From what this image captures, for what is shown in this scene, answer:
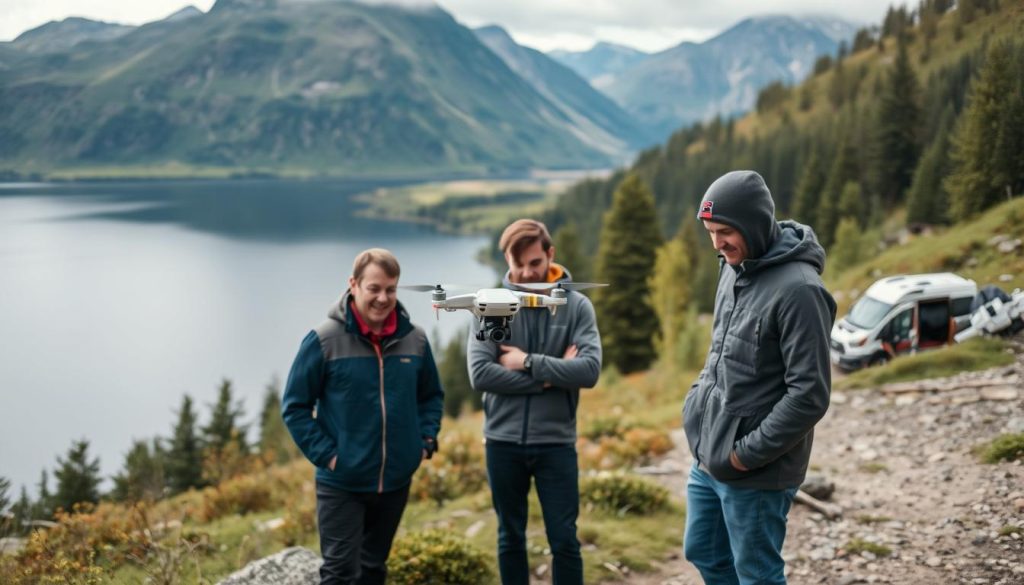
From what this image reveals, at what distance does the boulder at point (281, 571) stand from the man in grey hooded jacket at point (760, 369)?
3.23 meters

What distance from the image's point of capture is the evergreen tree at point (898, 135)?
67.6ft

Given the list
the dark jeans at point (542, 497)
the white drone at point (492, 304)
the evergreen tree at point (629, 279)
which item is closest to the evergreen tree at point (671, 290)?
the evergreen tree at point (629, 279)

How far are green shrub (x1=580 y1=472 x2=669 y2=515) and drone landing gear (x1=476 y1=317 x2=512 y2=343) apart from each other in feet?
16.0

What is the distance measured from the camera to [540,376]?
15.0ft

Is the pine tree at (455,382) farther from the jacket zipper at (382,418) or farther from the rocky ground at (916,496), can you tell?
the jacket zipper at (382,418)

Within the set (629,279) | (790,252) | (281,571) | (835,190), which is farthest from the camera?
(629,279)

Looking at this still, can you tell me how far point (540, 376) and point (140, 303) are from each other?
6308cm

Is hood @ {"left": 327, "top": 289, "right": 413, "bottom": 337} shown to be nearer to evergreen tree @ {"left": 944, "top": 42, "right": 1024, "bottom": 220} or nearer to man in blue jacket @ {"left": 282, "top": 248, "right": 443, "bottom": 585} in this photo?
man in blue jacket @ {"left": 282, "top": 248, "right": 443, "bottom": 585}

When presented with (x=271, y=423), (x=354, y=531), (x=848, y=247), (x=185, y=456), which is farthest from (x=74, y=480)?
(x=848, y=247)

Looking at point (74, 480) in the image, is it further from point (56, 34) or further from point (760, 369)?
point (760, 369)

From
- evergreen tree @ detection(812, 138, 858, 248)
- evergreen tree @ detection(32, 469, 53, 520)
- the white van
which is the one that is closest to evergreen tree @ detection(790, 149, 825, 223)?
evergreen tree @ detection(812, 138, 858, 248)

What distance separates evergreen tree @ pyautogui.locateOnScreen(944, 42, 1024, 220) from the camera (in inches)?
371

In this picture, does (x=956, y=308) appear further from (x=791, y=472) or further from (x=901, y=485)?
(x=791, y=472)

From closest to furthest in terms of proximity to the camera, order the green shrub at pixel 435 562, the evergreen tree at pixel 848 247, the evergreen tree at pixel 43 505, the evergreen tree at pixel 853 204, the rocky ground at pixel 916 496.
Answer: the rocky ground at pixel 916 496 < the green shrub at pixel 435 562 < the evergreen tree at pixel 43 505 < the evergreen tree at pixel 848 247 < the evergreen tree at pixel 853 204
